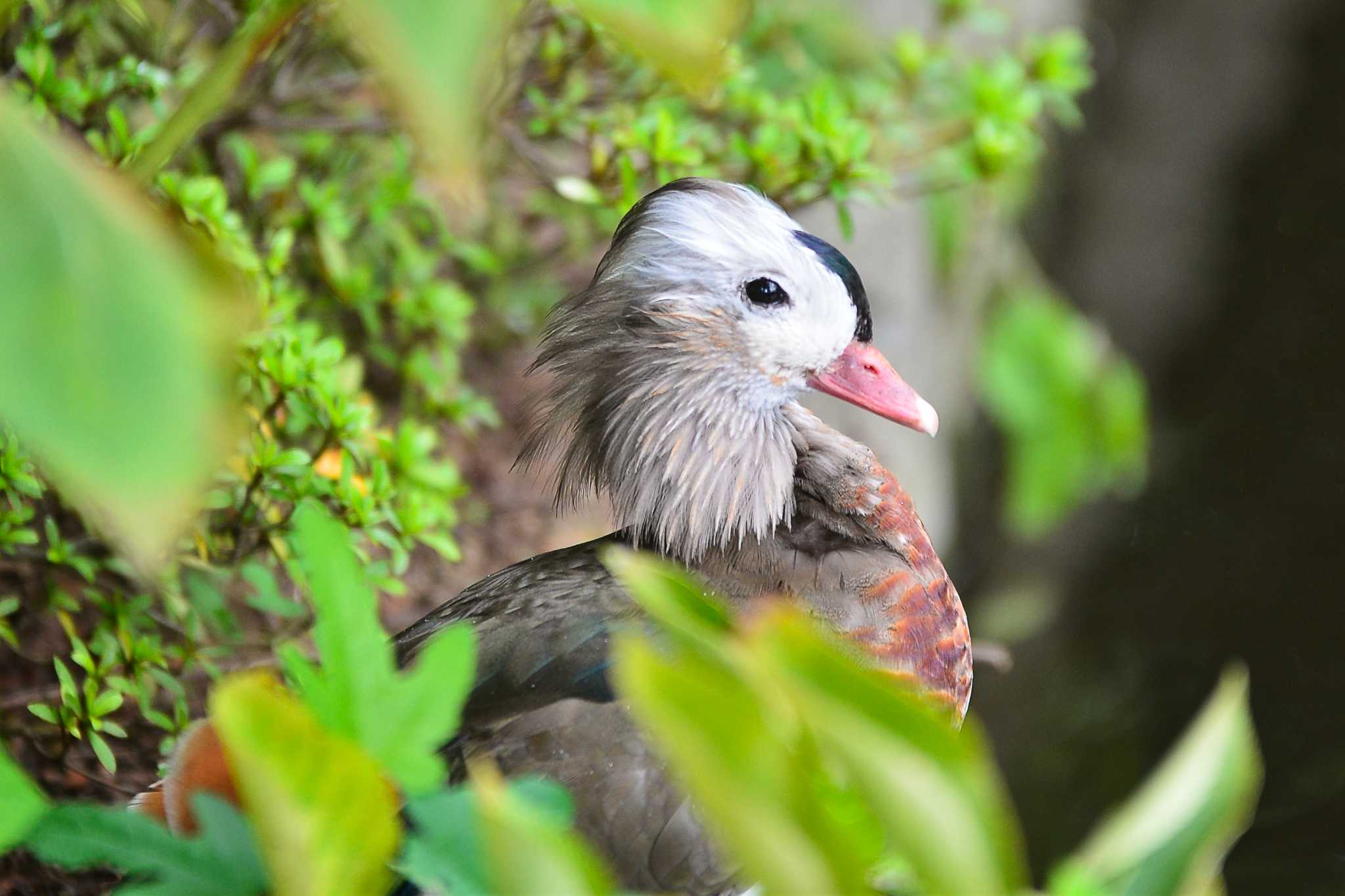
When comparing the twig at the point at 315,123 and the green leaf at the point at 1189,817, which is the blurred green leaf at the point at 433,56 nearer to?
the green leaf at the point at 1189,817

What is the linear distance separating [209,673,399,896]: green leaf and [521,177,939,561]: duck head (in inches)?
30.6

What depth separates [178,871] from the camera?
1.75 ft

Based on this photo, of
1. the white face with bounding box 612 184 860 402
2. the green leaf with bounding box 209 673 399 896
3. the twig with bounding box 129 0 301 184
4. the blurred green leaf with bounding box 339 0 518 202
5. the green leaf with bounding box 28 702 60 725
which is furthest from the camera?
the white face with bounding box 612 184 860 402

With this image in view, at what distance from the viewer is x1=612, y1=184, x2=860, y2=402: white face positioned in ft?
4.07

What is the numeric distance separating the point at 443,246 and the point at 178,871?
146cm

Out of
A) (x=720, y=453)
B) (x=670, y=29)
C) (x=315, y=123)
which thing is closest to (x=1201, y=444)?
(x=720, y=453)

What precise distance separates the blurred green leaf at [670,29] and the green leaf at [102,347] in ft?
0.48

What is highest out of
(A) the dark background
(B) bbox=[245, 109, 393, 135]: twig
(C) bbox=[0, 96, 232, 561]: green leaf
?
(C) bbox=[0, 96, 232, 561]: green leaf

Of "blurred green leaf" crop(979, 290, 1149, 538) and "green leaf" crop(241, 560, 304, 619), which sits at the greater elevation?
"green leaf" crop(241, 560, 304, 619)

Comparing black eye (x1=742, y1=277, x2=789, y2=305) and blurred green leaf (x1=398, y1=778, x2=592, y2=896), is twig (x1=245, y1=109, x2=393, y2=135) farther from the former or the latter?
blurred green leaf (x1=398, y1=778, x2=592, y2=896)

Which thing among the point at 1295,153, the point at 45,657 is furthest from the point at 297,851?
the point at 1295,153

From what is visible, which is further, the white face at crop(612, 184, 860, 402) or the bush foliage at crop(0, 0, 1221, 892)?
the white face at crop(612, 184, 860, 402)

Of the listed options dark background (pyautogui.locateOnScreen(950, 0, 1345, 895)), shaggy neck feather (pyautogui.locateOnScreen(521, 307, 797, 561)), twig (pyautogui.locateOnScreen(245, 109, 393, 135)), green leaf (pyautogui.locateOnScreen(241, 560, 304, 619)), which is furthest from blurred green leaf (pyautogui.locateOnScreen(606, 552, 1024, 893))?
dark background (pyautogui.locateOnScreen(950, 0, 1345, 895))

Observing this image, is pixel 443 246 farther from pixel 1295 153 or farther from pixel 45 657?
pixel 1295 153
